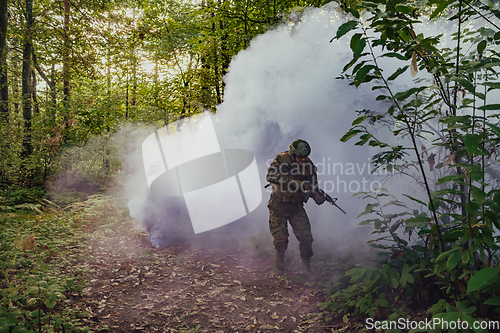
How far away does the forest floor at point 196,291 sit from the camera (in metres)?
3.59

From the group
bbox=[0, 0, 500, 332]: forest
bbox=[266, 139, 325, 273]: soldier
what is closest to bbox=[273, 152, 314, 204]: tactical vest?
bbox=[266, 139, 325, 273]: soldier

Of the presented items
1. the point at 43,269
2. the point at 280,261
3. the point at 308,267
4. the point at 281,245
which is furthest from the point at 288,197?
the point at 43,269

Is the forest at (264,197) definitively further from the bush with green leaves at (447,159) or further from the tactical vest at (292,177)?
the tactical vest at (292,177)

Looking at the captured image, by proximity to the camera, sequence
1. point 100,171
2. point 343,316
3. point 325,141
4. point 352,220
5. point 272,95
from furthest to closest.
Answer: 1. point 100,171
2. point 272,95
3. point 325,141
4. point 352,220
5. point 343,316

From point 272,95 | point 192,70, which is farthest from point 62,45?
point 272,95

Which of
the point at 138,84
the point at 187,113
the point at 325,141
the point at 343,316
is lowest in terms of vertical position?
the point at 343,316

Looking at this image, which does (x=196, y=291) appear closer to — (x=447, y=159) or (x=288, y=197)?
(x=288, y=197)

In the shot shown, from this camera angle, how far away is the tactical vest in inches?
207

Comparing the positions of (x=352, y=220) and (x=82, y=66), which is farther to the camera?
(x=82, y=66)

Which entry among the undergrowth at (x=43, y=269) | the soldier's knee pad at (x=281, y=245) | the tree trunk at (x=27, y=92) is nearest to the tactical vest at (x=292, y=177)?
the soldier's knee pad at (x=281, y=245)

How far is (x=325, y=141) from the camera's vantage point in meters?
7.25

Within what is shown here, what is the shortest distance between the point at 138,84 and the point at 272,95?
910 centimetres

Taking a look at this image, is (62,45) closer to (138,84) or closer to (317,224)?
(138,84)

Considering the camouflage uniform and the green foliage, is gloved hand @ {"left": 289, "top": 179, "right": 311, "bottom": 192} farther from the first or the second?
the green foliage
